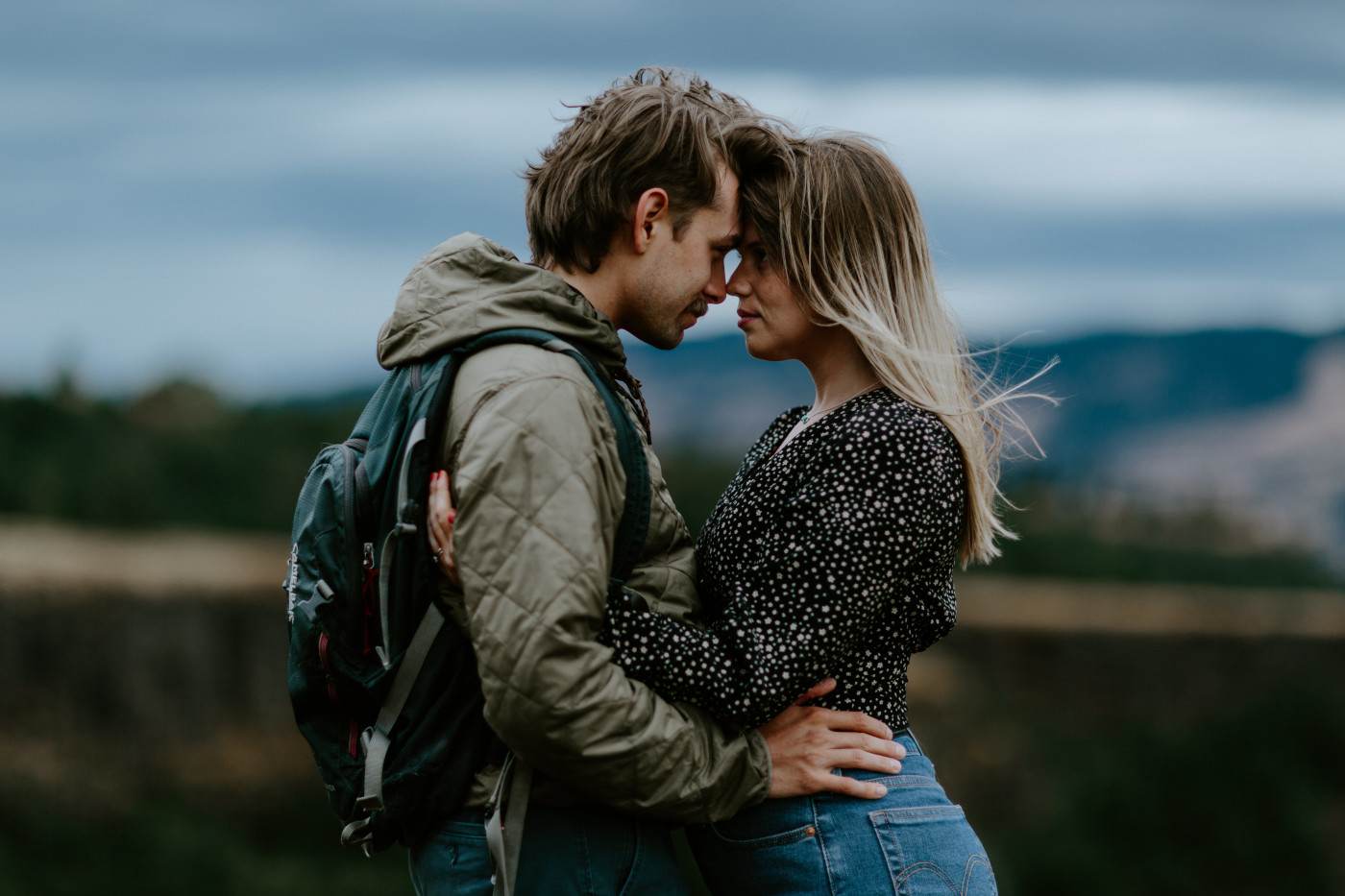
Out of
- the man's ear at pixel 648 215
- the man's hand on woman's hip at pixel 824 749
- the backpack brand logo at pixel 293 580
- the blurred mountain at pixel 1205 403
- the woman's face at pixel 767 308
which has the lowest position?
the blurred mountain at pixel 1205 403

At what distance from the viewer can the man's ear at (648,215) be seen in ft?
8.32

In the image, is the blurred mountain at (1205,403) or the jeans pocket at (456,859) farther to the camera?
the blurred mountain at (1205,403)

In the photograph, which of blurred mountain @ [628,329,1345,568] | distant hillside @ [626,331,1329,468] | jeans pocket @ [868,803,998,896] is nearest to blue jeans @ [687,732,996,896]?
jeans pocket @ [868,803,998,896]

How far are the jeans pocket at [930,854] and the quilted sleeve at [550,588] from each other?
508 millimetres

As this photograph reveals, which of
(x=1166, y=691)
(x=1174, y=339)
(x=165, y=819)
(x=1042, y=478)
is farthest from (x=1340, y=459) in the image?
(x=165, y=819)

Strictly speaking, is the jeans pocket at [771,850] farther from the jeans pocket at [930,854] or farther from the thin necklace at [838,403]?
the thin necklace at [838,403]

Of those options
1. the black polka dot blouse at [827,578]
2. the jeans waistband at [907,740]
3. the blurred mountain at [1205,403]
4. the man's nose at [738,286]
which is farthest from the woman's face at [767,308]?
the blurred mountain at [1205,403]

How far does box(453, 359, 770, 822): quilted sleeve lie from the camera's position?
206cm

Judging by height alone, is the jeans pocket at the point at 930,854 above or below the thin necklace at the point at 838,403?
below

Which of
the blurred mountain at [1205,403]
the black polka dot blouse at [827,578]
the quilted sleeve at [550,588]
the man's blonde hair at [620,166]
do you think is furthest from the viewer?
the blurred mountain at [1205,403]

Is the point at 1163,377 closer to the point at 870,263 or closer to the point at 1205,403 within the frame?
the point at 1205,403

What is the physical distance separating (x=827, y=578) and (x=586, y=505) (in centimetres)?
52

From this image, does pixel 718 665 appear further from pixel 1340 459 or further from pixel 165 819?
pixel 1340 459

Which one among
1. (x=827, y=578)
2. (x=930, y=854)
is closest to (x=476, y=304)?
(x=827, y=578)
